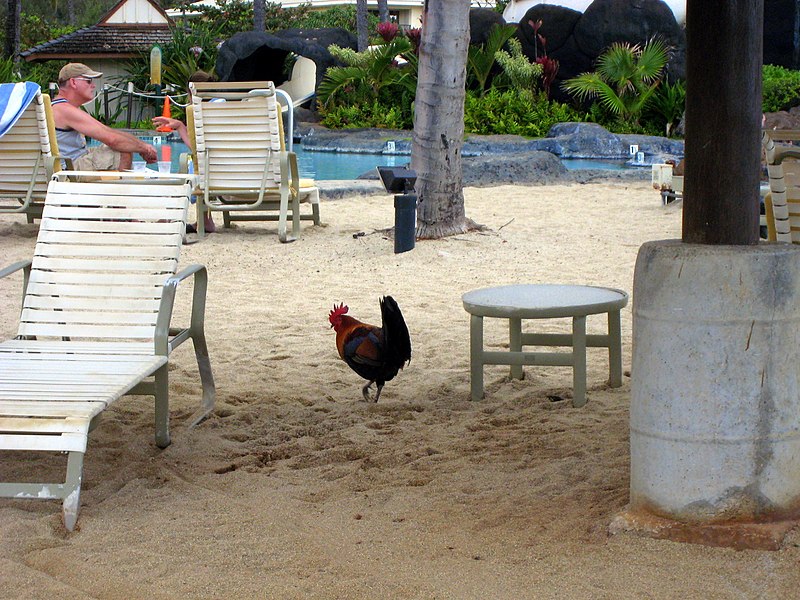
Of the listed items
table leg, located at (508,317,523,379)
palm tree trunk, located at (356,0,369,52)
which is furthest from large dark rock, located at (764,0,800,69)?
table leg, located at (508,317,523,379)

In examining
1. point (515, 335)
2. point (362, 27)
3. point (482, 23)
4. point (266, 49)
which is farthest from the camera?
point (266, 49)

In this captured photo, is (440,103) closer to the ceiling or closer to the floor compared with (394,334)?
closer to the ceiling

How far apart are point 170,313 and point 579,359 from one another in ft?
5.17

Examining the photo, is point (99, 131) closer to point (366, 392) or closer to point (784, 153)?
point (366, 392)

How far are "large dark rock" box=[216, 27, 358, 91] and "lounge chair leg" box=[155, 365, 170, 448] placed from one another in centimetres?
2326

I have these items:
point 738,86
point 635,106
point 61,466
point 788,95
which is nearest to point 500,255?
point 61,466

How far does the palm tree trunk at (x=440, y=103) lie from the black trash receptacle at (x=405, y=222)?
370 mm

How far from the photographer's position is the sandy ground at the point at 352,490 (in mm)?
2465

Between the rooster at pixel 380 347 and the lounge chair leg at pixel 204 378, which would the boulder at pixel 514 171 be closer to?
the rooster at pixel 380 347

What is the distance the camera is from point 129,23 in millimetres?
33031

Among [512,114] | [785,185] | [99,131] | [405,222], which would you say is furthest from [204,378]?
[512,114]

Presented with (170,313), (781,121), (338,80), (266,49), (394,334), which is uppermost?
(266,49)

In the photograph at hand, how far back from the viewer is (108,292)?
3.93m

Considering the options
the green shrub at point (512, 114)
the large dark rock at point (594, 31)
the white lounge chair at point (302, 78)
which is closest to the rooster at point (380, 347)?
the green shrub at point (512, 114)
